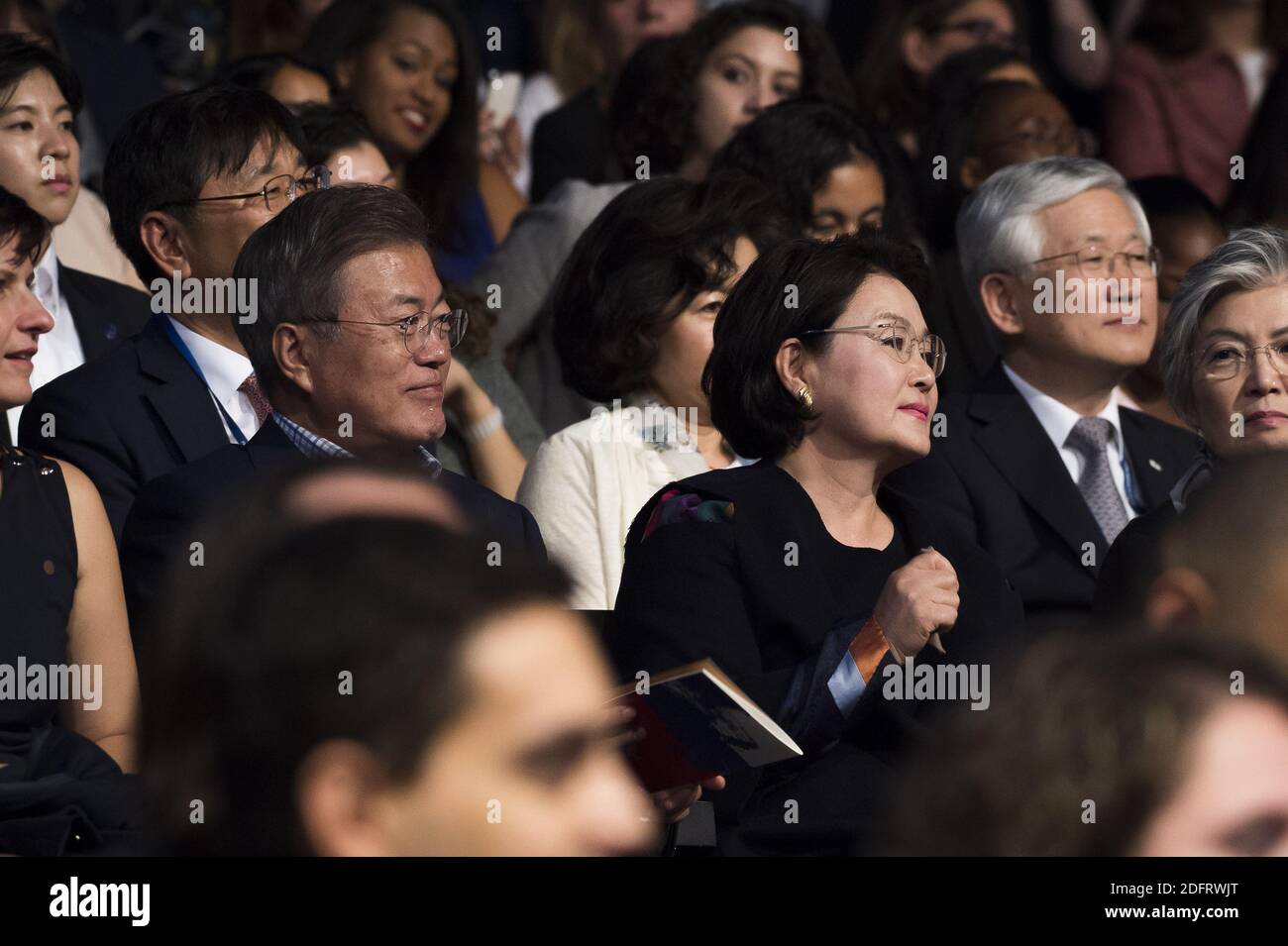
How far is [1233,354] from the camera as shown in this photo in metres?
4.09

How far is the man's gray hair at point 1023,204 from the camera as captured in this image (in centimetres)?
494

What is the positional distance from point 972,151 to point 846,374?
2.39 metres

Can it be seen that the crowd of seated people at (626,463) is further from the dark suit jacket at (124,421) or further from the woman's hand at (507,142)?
the woman's hand at (507,142)

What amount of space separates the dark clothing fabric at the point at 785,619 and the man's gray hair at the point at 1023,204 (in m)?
1.47

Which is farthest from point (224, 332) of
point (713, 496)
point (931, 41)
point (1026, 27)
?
point (1026, 27)

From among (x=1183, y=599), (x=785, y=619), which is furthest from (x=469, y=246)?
(x=1183, y=599)

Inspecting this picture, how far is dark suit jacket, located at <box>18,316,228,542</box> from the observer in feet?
13.0

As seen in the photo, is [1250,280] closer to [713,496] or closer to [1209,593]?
[713,496]

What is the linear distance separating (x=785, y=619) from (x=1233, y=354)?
1.29 metres

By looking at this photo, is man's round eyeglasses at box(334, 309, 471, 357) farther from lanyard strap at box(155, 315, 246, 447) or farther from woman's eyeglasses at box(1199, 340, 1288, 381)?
woman's eyeglasses at box(1199, 340, 1288, 381)

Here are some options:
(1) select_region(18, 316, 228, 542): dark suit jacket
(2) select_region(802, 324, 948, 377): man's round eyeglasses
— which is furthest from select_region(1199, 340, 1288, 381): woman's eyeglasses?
(1) select_region(18, 316, 228, 542): dark suit jacket

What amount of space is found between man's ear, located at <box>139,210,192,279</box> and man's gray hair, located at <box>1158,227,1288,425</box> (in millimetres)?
2253

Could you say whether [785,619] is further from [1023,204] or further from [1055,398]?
[1023,204]
